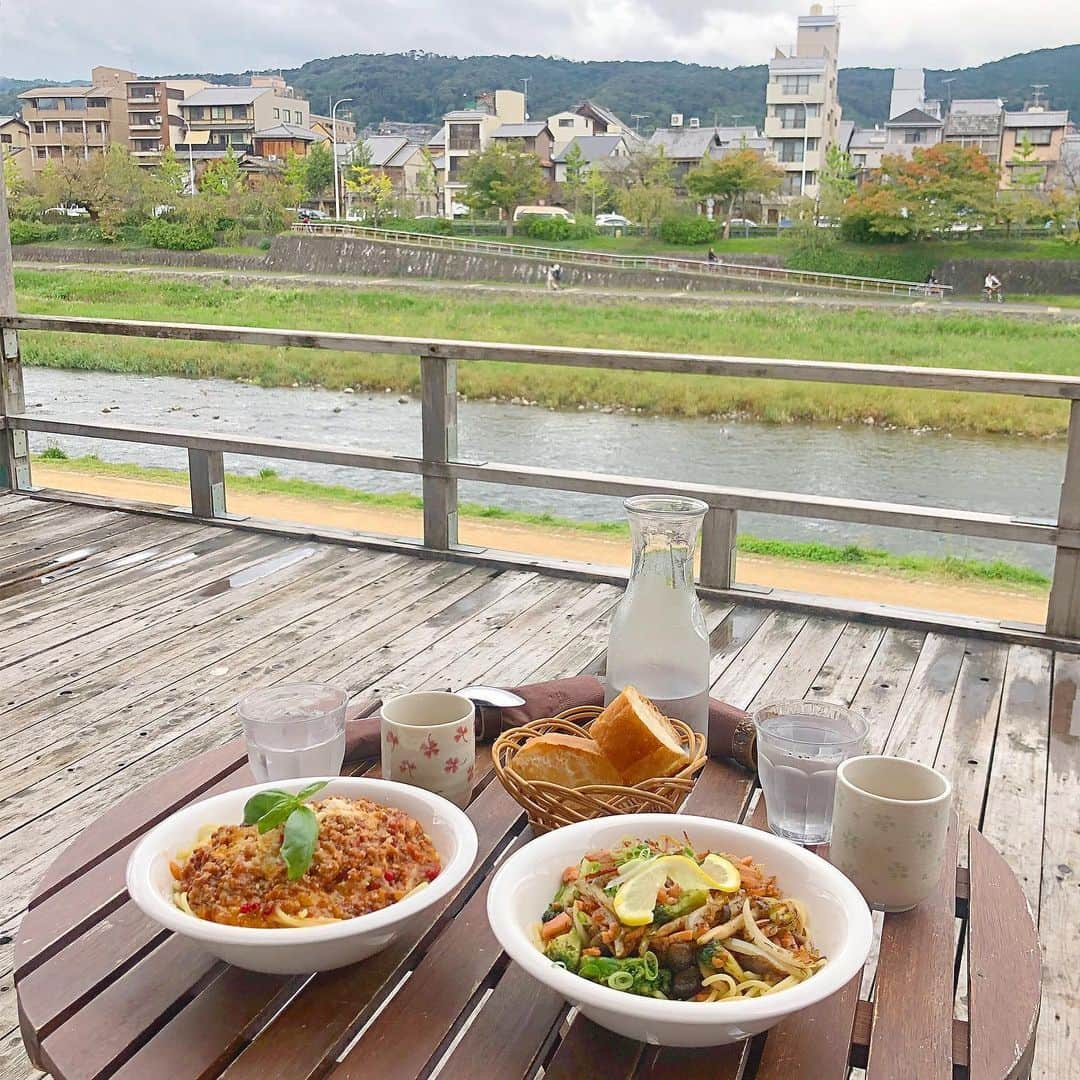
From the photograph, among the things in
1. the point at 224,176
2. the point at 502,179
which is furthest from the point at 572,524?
the point at 502,179

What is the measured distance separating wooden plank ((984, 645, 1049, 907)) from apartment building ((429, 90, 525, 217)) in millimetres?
25930

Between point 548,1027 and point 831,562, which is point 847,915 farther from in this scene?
point 831,562

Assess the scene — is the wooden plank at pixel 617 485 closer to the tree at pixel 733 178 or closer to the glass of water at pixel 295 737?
the glass of water at pixel 295 737

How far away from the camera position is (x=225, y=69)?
81.3ft

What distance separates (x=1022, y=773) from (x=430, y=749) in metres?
1.54

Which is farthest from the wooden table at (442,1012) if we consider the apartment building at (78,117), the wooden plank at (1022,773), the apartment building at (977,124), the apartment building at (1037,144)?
the apartment building at (977,124)

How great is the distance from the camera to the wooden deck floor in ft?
6.32

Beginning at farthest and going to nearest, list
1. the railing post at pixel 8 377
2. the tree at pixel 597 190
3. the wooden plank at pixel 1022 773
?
the tree at pixel 597 190 < the railing post at pixel 8 377 < the wooden plank at pixel 1022 773

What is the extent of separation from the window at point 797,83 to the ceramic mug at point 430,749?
25.0 meters


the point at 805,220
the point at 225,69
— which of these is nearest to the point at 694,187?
the point at 805,220

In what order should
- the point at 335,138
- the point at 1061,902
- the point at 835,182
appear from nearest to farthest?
1. the point at 1061,902
2. the point at 335,138
3. the point at 835,182

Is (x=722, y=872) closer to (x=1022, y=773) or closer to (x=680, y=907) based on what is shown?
(x=680, y=907)

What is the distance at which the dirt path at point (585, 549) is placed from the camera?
162 inches

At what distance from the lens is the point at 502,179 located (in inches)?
1057
